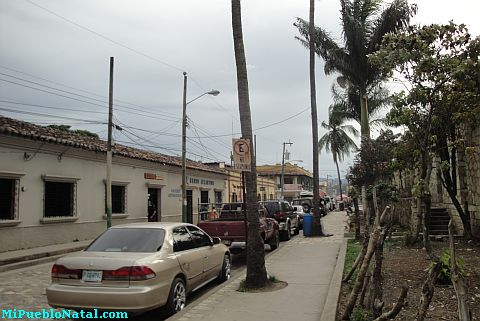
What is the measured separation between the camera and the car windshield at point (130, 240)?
6953 mm

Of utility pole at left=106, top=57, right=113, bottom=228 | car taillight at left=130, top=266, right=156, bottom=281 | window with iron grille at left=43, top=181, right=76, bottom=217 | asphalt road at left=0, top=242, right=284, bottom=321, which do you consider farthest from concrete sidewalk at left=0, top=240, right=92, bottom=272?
car taillight at left=130, top=266, right=156, bottom=281

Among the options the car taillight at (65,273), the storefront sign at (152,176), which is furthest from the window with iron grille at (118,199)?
the car taillight at (65,273)

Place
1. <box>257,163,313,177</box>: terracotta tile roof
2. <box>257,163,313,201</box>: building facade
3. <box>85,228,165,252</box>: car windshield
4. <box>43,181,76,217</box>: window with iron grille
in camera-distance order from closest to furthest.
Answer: <box>85,228,165,252</box>: car windshield → <box>43,181,76,217</box>: window with iron grille → <box>257,163,313,201</box>: building facade → <box>257,163,313,177</box>: terracotta tile roof

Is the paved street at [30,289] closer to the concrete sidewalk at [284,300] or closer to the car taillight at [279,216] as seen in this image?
the concrete sidewalk at [284,300]

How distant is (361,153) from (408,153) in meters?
9.61

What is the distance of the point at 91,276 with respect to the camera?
6.30m

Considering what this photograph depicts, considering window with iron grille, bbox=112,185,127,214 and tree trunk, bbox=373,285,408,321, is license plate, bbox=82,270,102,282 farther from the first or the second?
window with iron grille, bbox=112,185,127,214

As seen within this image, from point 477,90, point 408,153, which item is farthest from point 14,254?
point 477,90

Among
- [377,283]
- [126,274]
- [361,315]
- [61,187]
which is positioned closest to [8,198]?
[61,187]

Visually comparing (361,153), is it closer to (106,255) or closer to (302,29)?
(302,29)

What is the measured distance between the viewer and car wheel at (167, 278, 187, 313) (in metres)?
6.79

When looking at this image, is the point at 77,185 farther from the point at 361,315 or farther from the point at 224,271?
the point at 361,315

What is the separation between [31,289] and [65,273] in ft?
12.2

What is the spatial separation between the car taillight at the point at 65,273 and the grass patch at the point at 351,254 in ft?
17.5
